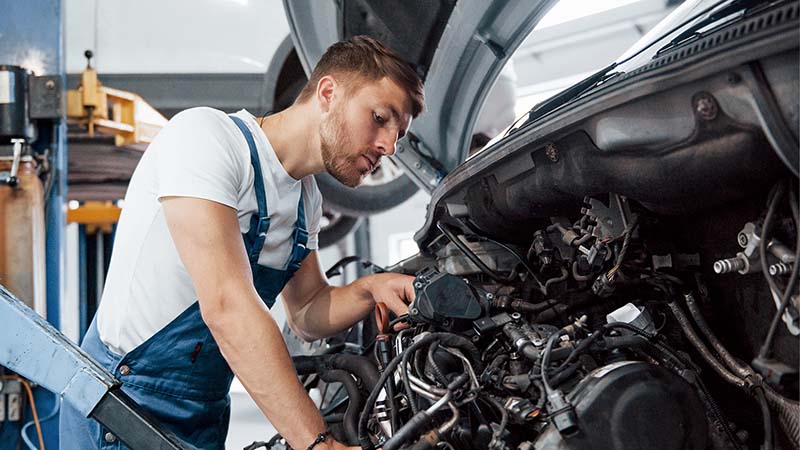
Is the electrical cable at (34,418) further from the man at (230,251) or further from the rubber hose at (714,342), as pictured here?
the rubber hose at (714,342)

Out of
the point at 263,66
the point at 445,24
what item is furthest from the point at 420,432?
the point at 263,66

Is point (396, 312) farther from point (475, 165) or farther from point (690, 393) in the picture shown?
point (690, 393)

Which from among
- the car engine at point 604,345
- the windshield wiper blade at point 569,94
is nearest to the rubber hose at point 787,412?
the car engine at point 604,345

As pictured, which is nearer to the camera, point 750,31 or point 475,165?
point 750,31

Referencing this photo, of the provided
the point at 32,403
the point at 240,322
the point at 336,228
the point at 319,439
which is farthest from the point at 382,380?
the point at 336,228

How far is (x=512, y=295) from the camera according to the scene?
142 centimetres

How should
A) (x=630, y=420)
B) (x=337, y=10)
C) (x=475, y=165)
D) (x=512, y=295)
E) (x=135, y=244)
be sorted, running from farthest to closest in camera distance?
(x=337, y=10), (x=135, y=244), (x=512, y=295), (x=475, y=165), (x=630, y=420)

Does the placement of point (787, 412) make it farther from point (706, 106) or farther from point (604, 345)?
point (706, 106)

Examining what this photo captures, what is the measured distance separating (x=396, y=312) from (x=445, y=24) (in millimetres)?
846

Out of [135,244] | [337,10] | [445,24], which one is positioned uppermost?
[337,10]

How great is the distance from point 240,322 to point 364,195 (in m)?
2.25

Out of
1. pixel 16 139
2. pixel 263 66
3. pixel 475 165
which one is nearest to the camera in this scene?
pixel 475 165

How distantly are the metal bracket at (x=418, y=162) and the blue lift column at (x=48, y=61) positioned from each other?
1159 millimetres

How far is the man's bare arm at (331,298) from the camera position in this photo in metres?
1.72
